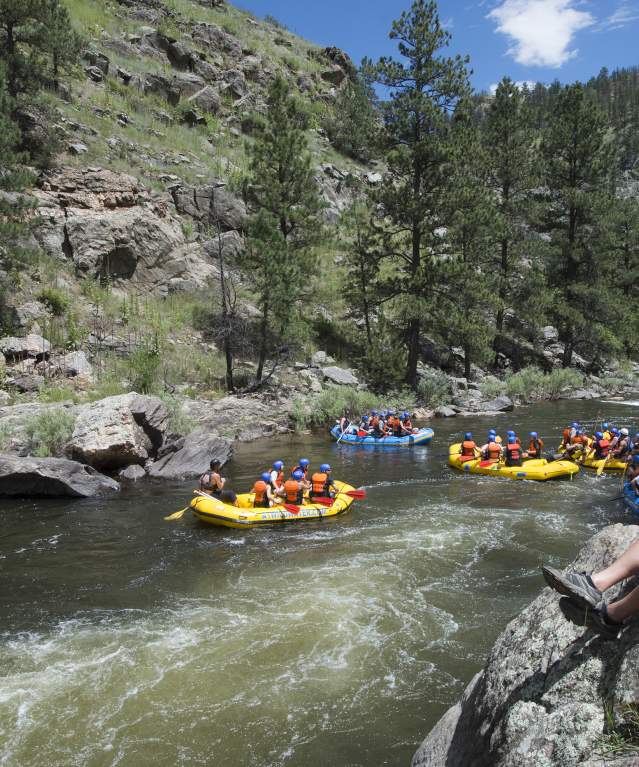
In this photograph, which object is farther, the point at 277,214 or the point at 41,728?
the point at 277,214

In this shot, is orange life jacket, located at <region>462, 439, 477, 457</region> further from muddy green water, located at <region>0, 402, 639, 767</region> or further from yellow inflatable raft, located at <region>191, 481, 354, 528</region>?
yellow inflatable raft, located at <region>191, 481, 354, 528</region>

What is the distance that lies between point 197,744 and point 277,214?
21.7m

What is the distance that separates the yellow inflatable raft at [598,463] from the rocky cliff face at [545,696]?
11688 millimetres

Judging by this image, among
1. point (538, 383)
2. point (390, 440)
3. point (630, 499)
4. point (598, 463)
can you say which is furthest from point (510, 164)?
point (630, 499)

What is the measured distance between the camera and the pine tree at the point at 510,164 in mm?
28719

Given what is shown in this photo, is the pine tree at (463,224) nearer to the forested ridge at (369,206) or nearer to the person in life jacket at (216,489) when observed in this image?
the forested ridge at (369,206)

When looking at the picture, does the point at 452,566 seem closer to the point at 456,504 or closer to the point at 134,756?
the point at 456,504

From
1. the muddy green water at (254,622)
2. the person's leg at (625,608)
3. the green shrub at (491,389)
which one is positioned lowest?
the muddy green water at (254,622)

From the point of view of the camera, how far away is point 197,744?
183 inches

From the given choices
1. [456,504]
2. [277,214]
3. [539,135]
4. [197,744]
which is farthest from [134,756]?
[539,135]

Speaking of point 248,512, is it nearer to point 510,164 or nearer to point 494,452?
point 494,452

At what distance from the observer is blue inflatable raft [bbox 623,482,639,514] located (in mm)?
10336

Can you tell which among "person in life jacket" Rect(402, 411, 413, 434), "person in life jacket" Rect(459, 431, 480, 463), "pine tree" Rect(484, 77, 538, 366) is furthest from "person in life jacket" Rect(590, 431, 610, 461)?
"pine tree" Rect(484, 77, 538, 366)

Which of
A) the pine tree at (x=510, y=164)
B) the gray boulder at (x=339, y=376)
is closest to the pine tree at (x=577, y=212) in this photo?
the pine tree at (x=510, y=164)
